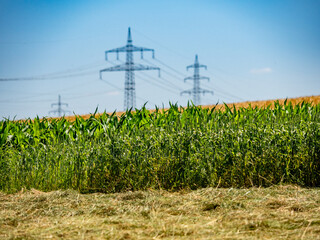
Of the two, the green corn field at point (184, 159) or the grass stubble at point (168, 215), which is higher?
the green corn field at point (184, 159)

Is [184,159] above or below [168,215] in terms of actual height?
above

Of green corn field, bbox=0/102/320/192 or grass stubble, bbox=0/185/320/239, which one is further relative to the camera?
green corn field, bbox=0/102/320/192

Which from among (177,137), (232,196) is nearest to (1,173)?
(177,137)

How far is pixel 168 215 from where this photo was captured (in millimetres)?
3887

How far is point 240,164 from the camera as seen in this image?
518 centimetres

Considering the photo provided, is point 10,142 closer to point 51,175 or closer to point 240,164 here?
point 51,175

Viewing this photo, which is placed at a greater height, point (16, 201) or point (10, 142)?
point (10, 142)

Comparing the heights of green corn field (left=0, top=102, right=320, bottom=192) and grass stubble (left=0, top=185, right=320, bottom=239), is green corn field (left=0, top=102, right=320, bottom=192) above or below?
above

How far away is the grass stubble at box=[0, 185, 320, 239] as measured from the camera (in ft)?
11.0

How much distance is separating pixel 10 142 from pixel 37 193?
5.68 feet

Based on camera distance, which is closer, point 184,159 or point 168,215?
point 168,215

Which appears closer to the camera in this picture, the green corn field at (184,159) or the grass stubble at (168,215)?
the grass stubble at (168,215)

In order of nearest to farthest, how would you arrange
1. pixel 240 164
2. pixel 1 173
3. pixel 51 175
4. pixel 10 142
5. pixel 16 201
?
pixel 16 201, pixel 240 164, pixel 51 175, pixel 1 173, pixel 10 142

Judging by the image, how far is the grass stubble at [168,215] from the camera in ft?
11.0
